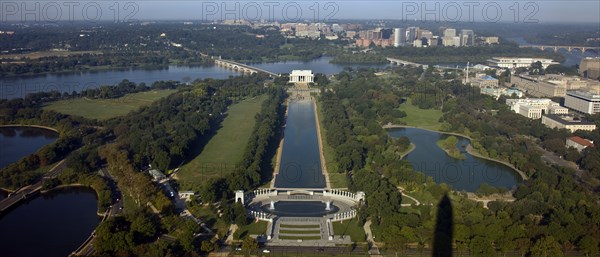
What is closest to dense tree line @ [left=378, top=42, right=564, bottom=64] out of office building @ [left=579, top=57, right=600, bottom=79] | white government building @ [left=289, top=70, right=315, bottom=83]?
office building @ [left=579, top=57, right=600, bottom=79]

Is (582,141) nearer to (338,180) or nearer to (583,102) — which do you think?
(583,102)

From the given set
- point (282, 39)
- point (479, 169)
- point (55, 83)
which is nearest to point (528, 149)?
point (479, 169)

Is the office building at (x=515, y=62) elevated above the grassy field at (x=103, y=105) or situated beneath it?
elevated above

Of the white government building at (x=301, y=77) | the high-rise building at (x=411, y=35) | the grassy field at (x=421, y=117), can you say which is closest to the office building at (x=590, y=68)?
the grassy field at (x=421, y=117)

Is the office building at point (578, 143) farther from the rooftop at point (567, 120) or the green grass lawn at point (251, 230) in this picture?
the green grass lawn at point (251, 230)

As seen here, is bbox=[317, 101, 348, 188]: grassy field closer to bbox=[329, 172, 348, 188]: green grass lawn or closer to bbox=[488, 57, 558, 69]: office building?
bbox=[329, 172, 348, 188]: green grass lawn

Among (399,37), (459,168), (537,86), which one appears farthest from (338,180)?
(399,37)

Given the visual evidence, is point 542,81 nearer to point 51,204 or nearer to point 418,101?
point 418,101

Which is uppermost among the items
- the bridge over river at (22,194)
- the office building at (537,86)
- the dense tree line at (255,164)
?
the office building at (537,86)
